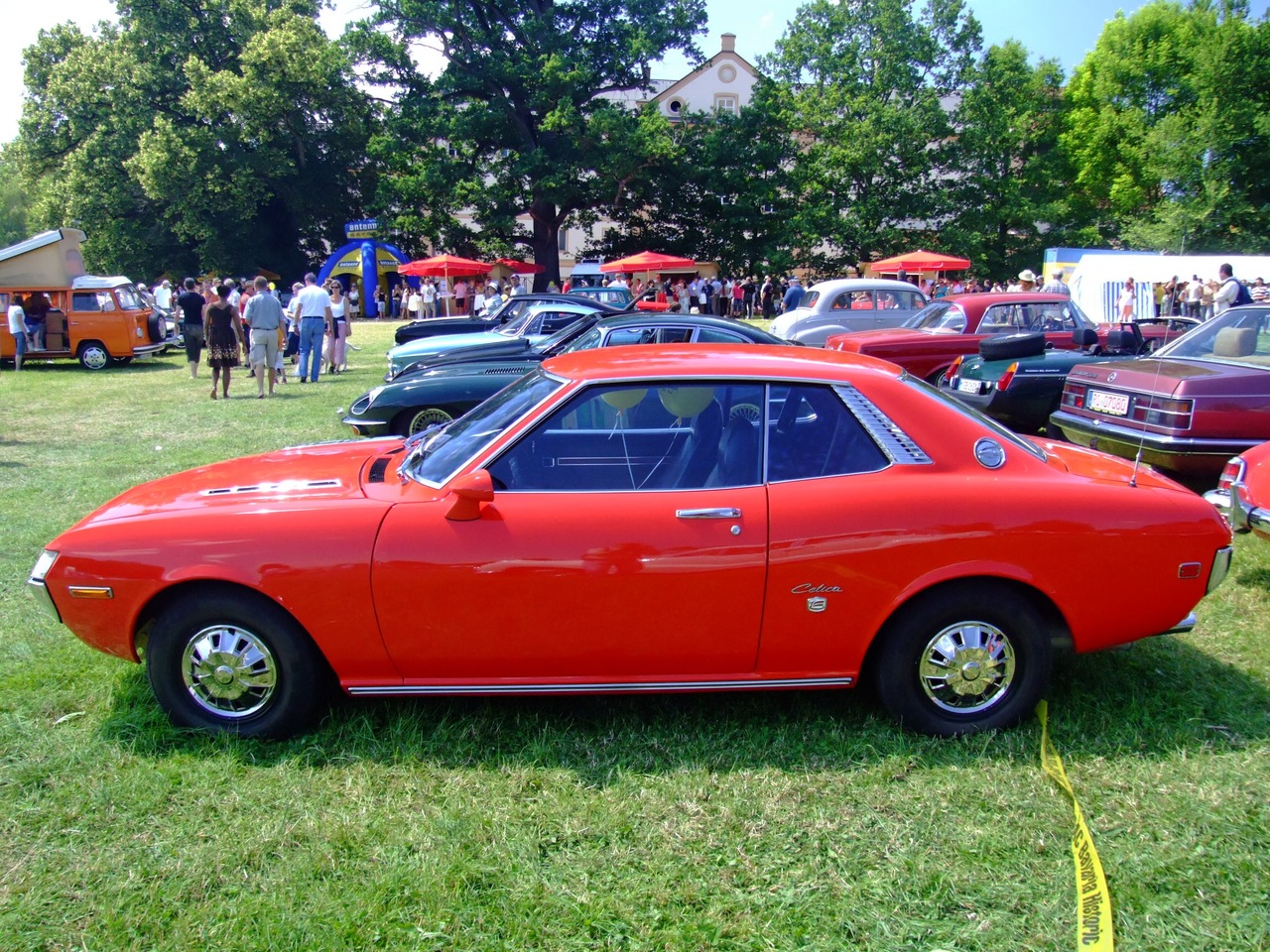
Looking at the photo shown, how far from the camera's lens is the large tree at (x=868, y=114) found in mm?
40250

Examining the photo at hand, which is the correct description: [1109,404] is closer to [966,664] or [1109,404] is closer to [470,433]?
[966,664]

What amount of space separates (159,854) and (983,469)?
3330 millimetres

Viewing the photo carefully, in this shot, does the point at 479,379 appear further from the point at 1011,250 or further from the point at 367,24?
the point at 1011,250

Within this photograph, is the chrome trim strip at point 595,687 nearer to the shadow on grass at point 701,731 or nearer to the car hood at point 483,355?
the shadow on grass at point 701,731

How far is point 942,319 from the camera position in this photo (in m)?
12.0

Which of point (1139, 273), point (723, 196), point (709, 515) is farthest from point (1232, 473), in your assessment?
point (723, 196)

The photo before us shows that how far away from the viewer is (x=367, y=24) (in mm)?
37656

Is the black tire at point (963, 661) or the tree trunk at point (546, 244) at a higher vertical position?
the tree trunk at point (546, 244)

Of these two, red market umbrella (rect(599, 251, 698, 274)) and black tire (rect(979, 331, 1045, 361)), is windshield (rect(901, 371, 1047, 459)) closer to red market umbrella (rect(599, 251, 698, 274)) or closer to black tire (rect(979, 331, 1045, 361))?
black tire (rect(979, 331, 1045, 361))

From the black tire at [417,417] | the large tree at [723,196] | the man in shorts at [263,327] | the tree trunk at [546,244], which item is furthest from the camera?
the tree trunk at [546,244]

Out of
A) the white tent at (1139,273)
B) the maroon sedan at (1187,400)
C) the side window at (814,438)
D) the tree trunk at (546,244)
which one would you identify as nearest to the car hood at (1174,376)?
the maroon sedan at (1187,400)

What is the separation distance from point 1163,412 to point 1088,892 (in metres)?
4.90

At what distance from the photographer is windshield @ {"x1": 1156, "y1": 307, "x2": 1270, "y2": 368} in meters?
6.95

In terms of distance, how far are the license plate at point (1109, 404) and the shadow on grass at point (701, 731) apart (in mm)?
3326
